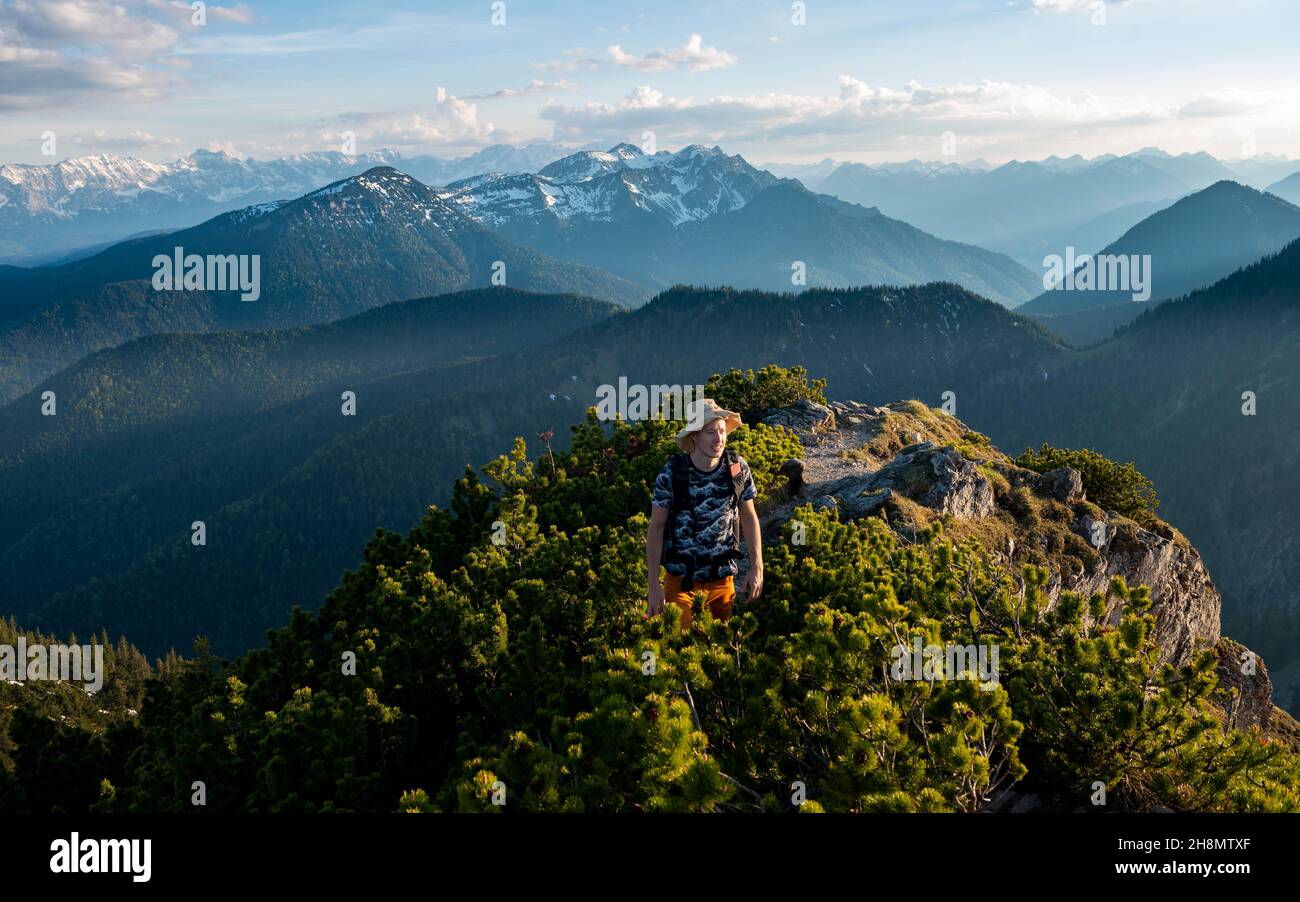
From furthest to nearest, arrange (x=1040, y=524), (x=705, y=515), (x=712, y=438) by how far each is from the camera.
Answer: (x=1040, y=524), (x=705, y=515), (x=712, y=438)

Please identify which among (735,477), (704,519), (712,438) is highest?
(712,438)

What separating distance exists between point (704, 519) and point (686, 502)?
41 centimetres

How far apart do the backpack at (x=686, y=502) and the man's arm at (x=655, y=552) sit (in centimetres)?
29

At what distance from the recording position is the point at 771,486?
2106 centimetres

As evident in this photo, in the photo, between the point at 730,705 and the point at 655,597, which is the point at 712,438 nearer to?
the point at 655,597

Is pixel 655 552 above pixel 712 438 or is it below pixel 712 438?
below

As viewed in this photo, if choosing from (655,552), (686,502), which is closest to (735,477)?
(686,502)

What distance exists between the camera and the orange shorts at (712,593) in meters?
11.5

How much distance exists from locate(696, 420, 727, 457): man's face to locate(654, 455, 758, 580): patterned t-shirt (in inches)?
12.9

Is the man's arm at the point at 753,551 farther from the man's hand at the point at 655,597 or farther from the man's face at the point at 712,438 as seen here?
the man's hand at the point at 655,597

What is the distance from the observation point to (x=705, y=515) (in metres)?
11.5

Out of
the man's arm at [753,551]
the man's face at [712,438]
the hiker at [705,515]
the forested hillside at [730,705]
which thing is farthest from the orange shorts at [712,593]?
the man's face at [712,438]
